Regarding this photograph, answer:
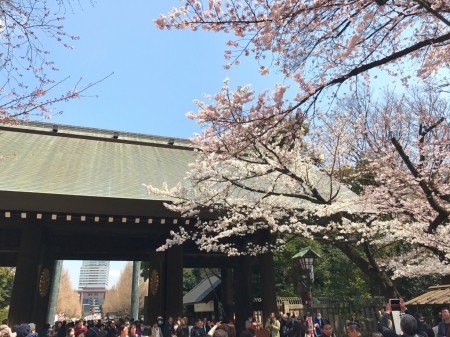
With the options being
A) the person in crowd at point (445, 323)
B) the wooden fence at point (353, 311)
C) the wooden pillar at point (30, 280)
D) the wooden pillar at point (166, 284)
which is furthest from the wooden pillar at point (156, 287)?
the person in crowd at point (445, 323)

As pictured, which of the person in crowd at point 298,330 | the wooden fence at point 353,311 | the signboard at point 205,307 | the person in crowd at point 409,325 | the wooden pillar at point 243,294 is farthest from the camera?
the signboard at point 205,307

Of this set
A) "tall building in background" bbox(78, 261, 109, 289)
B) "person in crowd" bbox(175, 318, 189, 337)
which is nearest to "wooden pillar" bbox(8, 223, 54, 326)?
"person in crowd" bbox(175, 318, 189, 337)

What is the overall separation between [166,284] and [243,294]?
2.23 metres

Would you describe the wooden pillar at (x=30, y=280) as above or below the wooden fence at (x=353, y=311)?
above

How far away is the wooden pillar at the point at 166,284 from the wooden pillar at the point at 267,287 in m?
2.19

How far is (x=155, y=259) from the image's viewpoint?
10766 mm

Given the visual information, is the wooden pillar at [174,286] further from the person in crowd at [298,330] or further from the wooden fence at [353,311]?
the wooden fence at [353,311]

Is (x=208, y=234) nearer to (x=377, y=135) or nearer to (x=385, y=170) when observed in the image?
(x=385, y=170)

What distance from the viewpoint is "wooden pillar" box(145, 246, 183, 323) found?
9.59m

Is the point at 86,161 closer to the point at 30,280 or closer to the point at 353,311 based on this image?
the point at 30,280

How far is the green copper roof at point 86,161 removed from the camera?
7.89m

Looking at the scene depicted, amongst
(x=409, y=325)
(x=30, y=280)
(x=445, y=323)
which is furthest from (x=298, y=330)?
(x=30, y=280)

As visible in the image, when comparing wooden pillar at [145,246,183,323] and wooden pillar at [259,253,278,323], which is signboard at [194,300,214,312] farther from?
wooden pillar at [259,253,278,323]

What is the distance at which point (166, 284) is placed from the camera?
9.92 m
